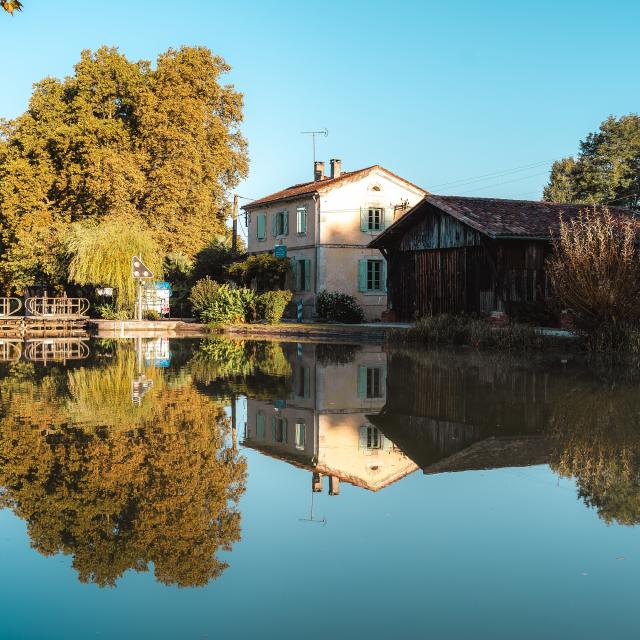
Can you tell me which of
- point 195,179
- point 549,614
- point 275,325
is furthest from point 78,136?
point 549,614

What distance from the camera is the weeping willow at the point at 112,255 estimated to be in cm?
3484

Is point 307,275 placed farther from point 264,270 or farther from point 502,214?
point 502,214

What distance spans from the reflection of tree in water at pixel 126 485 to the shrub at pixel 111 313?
25097 millimetres

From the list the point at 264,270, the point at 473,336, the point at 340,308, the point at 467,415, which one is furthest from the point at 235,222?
the point at 467,415

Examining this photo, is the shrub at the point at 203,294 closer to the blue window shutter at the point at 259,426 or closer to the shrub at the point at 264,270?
the shrub at the point at 264,270

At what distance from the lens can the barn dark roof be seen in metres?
26.4

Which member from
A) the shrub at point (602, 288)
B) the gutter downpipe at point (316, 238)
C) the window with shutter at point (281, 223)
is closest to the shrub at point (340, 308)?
the gutter downpipe at point (316, 238)

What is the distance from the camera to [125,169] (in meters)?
39.3

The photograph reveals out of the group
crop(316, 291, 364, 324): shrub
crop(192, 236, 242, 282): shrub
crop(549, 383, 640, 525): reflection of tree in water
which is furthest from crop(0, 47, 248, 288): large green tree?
crop(549, 383, 640, 525): reflection of tree in water

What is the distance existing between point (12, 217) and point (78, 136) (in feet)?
17.1

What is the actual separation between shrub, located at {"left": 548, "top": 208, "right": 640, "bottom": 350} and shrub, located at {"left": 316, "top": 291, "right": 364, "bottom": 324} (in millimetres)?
16166

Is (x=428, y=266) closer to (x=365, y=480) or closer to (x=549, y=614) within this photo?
(x=365, y=480)

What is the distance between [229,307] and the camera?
35188mm

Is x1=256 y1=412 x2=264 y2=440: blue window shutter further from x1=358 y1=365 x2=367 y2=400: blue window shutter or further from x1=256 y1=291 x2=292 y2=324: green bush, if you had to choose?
x1=256 y1=291 x2=292 y2=324: green bush
